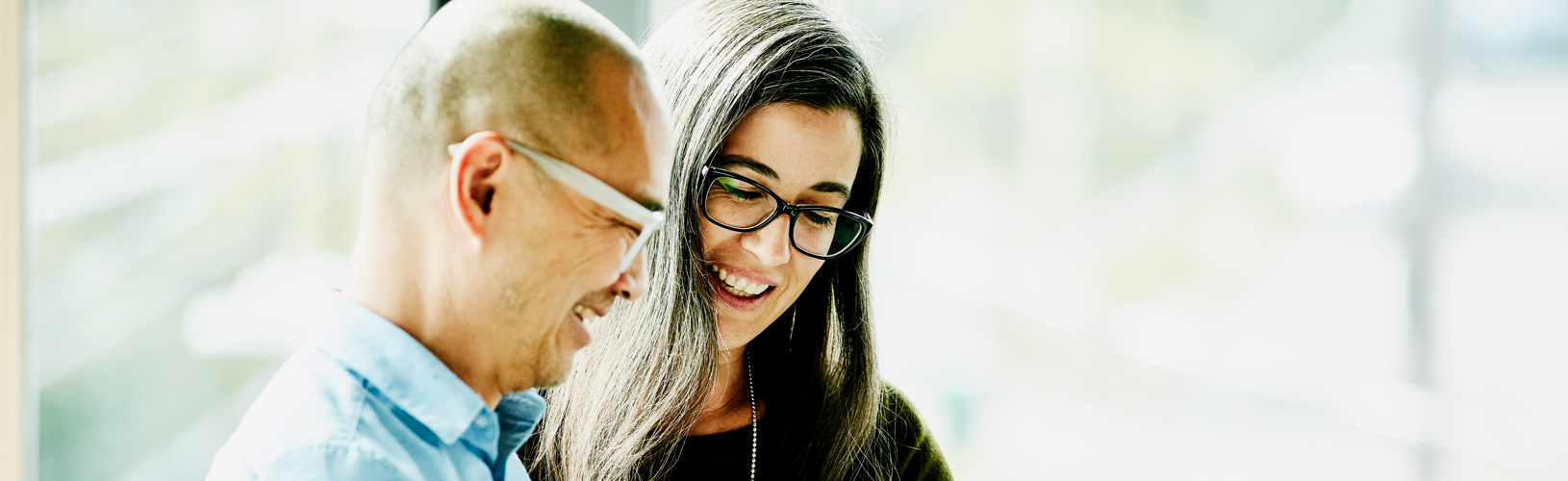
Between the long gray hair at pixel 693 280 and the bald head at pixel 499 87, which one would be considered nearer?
the bald head at pixel 499 87

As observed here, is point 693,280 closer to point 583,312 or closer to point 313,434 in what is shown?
point 583,312

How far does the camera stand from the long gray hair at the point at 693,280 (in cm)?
129

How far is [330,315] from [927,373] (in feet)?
12.3

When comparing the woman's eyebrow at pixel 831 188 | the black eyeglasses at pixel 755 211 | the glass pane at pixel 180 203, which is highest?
the woman's eyebrow at pixel 831 188

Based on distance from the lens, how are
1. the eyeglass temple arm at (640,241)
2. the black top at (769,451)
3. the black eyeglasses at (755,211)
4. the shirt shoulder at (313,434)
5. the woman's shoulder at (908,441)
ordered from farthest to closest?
the woman's shoulder at (908,441)
the black top at (769,451)
the black eyeglasses at (755,211)
the eyeglass temple arm at (640,241)
the shirt shoulder at (313,434)

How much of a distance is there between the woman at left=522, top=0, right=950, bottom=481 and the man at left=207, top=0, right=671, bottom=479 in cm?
49

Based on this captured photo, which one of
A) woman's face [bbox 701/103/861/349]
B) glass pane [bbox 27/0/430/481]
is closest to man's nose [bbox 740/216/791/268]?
woman's face [bbox 701/103/861/349]

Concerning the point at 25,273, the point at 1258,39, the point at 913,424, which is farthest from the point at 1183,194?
the point at 25,273

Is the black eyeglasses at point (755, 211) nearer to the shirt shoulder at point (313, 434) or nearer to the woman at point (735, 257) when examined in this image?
the woman at point (735, 257)

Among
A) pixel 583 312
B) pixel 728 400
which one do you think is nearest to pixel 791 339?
pixel 728 400

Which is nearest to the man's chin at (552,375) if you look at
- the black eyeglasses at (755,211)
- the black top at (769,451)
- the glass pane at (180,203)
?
the black eyeglasses at (755,211)

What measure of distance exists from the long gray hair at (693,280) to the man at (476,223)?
1.65ft

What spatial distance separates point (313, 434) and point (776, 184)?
0.71m

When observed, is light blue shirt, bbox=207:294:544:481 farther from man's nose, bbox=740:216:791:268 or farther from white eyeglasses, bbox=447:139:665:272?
man's nose, bbox=740:216:791:268
